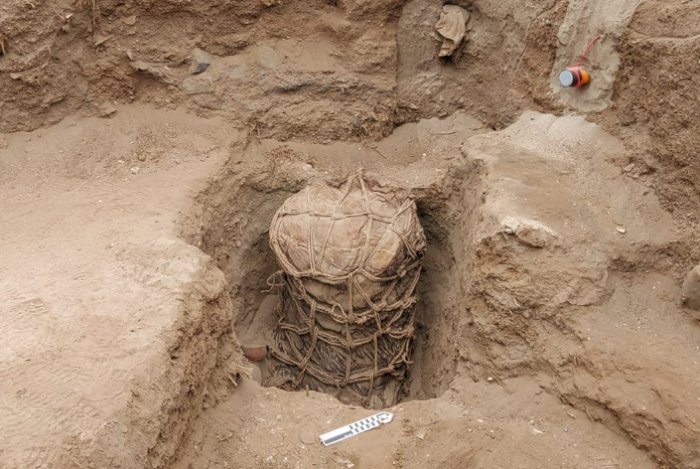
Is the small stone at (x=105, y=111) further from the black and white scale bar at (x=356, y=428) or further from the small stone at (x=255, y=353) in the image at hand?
the black and white scale bar at (x=356, y=428)

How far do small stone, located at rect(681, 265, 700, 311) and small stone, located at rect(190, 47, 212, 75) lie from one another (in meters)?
3.02

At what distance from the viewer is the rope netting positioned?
3.35 meters

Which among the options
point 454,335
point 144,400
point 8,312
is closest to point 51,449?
point 144,400

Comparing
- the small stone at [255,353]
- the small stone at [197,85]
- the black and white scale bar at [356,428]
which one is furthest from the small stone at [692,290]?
the small stone at [197,85]

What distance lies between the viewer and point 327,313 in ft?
11.3

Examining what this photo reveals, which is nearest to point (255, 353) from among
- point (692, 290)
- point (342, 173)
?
point (342, 173)

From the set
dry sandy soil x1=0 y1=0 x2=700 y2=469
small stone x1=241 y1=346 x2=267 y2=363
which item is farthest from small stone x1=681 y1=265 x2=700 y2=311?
small stone x1=241 y1=346 x2=267 y2=363

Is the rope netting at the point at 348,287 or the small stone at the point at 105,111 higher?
the small stone at the point at 105,111

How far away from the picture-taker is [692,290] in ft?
9.36

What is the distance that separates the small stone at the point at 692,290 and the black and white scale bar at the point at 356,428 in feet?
4.55

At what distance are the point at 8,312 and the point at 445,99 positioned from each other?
308cm

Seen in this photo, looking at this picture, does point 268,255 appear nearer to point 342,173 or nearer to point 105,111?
point 342,173

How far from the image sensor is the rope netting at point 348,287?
3348 millimetres

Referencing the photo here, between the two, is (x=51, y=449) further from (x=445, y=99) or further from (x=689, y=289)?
(x=445, y=99)
